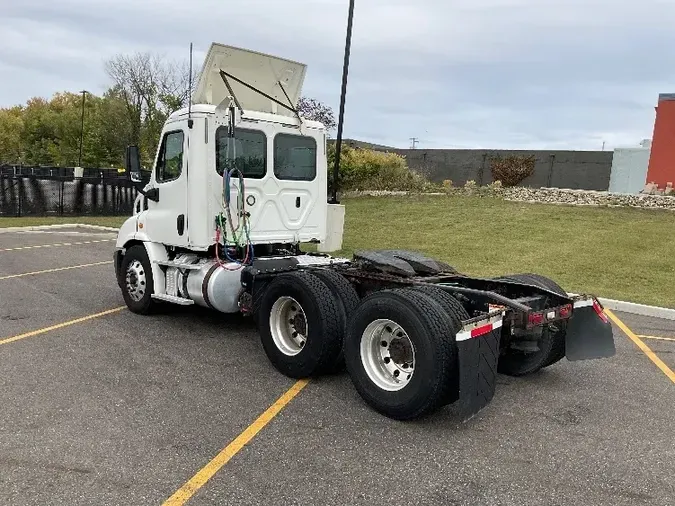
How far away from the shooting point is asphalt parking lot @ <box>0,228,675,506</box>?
368 centimetres

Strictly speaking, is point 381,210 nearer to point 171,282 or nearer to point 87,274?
point 87,274

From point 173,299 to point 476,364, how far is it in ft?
13.7

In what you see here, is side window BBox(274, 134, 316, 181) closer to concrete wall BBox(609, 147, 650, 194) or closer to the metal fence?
the metal fence

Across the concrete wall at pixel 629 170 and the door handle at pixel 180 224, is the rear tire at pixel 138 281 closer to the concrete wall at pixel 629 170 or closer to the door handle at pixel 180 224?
the door handle at pixel 180 224

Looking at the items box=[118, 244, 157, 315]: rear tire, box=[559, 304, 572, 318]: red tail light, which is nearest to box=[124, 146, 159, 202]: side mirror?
box=[118, 244, 157, 315]: rear tire

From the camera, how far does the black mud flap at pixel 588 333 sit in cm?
538

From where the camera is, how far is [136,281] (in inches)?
303

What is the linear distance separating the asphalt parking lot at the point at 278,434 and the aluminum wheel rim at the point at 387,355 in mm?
324

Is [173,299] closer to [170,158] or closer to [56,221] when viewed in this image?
[170,158]

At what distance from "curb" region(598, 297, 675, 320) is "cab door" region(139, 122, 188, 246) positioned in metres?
6.75

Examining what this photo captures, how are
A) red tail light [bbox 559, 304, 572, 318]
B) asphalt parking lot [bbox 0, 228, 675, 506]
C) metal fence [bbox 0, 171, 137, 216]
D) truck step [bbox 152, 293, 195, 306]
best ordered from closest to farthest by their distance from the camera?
asphalt parking lot [bbox 0, 228, 675, 506] → red tail light [bbox 559, 304, 572, 318] → truck step [bbox 152, 293, 195, 306] → metal fence [bbox 0, 171, 137, 216]

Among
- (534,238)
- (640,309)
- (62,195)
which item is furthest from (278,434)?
(62,195)

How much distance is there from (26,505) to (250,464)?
4.36 ft

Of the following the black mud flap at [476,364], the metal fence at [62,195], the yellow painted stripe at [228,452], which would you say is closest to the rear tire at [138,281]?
the yellow painted stripe at [228,452]
